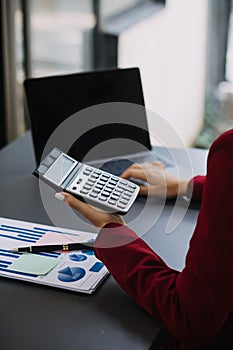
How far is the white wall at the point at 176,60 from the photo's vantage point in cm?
292

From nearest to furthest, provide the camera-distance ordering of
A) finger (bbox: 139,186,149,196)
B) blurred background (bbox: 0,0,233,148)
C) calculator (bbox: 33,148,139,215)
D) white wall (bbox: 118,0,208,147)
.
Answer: calculator (bbox: 33,148,139,215) < finger (bbox: 139,186,149,196) < blurred background (bbox: 0,0,233,148) < white wall (bbox: 118,0,208,147)

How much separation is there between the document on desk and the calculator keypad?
0.07 metres

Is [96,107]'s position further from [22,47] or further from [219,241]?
[22,47]

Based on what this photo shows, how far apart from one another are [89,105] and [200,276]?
76cm

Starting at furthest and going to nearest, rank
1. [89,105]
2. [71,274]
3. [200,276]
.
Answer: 1. [89,105]
2. [71,274]
3. [200,276]

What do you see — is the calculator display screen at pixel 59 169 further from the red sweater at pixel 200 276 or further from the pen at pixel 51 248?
the red sweater at pixel 200 276

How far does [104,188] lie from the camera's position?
121 centimetres

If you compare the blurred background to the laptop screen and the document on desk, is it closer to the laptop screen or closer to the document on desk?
the laptop screen

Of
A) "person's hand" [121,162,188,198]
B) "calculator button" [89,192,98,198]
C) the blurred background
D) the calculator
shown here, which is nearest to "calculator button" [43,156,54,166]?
the calculator

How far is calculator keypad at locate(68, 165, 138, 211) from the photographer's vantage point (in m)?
1.17

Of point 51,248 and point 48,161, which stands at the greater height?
point 48,161

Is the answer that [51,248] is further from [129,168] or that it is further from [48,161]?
[129,168]

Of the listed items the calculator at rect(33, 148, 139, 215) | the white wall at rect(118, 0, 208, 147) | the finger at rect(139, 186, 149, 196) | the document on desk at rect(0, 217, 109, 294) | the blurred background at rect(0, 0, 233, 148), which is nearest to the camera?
→ the document on desk at rect(0, 217, 109, 294)

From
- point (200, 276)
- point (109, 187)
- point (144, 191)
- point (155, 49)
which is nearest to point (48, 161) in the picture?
point (109, 187)
